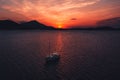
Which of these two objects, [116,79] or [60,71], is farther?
[60,71]

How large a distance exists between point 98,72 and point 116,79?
8.32 meters

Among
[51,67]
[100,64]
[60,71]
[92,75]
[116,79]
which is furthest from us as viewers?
[100,64]

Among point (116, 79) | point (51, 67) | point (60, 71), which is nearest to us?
point (116, 79)

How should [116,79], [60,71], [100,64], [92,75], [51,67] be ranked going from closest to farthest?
[116,79] → [92,75] → [60,71] → [51,67] → [100,64]

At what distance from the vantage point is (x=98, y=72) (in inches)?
2495

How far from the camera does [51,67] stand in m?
69.6

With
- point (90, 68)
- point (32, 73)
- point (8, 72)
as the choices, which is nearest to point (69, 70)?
point (90, 68)

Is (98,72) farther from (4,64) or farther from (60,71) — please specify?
(4,64)

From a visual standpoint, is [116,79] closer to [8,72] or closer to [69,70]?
[69,70]

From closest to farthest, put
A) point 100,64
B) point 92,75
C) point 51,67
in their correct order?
point 92,75
point 51,67
point 100,64

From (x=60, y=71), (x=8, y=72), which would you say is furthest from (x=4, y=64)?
(x=60, y=71)

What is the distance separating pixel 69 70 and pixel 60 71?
360 cm

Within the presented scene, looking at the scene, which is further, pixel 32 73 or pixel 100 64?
pixel 100 64

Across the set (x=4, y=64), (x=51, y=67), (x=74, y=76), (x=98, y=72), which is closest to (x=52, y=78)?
(x=74, y=76)
